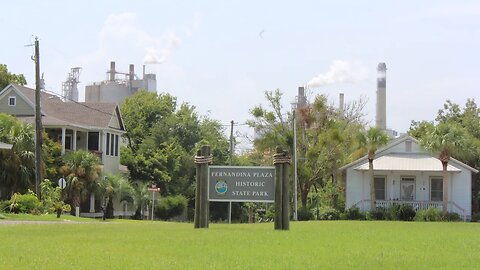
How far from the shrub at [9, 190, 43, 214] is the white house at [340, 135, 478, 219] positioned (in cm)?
2121

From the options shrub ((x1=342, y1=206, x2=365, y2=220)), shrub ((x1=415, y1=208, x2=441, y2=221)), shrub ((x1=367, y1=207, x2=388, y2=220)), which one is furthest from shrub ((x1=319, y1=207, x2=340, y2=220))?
shrub ((x1=415, y1=208, x2=441, y2=221))

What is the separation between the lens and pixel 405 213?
49688 mm

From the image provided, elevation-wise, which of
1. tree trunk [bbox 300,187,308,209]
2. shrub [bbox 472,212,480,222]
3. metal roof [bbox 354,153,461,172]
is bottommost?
shrub [bbox 472,212,480,222]

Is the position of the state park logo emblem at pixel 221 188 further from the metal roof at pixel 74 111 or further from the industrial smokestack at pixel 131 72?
the industrial smokestack at pixel 131 72

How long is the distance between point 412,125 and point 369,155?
26.5m

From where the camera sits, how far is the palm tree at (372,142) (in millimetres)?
50781

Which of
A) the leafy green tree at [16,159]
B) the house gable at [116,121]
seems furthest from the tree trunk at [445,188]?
the leafy green tree at [16,159]

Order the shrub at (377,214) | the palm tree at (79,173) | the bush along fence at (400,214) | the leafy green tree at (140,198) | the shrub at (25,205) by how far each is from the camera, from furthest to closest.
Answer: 1. the leafy green tree at (140,198)
2. the palm tree at (79,173)
3. the shrub at (377,214)
4. the bush along fence at (400,214)
5. the shrub at (25,205)

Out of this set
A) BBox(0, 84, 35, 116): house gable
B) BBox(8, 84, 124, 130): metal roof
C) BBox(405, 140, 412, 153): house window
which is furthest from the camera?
BBox(8, 84, 124, 130): metal roof

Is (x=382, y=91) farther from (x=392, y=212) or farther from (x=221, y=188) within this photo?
(x=221, y=188)

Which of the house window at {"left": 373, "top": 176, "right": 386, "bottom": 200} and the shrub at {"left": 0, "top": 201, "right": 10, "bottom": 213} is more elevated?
the house window at {"left": 373, "top": 176, "right": 386, "bottom": 200}

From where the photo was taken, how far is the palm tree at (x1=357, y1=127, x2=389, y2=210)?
50781 millimetres

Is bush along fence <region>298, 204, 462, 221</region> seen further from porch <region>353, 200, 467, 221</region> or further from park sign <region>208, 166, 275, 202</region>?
park sign <region>208, 166, 275, 202</region>

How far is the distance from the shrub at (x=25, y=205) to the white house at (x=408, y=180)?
21207 millimetres
